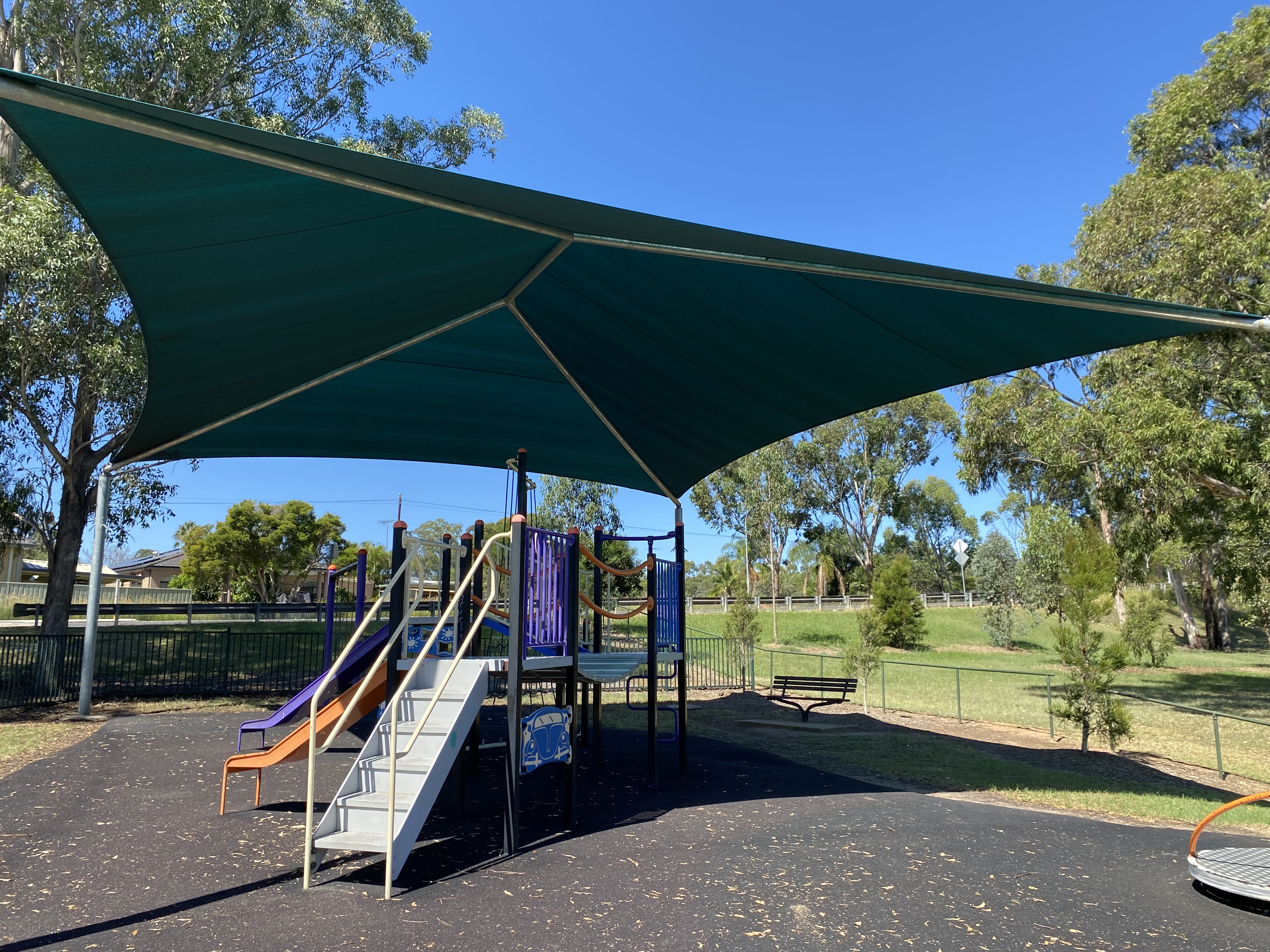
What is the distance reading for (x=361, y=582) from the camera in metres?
7.87

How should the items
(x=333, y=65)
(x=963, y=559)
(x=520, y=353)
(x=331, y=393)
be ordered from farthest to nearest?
(x=963, y=559) → (x=333, y=65) → (x=331, y=393) → (x=520, y=353)

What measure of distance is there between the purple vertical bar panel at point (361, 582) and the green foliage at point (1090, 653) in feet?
32.5

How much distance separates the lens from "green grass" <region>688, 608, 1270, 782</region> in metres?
14.9

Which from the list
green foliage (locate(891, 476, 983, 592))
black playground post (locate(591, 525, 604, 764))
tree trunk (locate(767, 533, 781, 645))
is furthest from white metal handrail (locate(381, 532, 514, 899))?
green foliage (locate(891, 476, 983, 592))

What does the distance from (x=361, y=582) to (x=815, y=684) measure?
429 inches

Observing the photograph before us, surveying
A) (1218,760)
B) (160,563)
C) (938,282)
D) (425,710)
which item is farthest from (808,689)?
(160,563)

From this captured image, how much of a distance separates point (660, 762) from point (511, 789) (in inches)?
166

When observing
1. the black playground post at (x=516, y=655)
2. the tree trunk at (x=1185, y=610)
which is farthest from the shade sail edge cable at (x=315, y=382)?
the tree trunk at (x=1185, y=610)

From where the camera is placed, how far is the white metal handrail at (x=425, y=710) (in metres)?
5.16

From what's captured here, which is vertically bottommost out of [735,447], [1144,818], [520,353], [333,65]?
[1144,818]

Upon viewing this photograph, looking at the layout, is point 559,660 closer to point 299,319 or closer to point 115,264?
point 299,319

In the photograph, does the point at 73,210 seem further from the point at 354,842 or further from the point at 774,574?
the point at 774,574

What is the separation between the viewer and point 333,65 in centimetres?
2003

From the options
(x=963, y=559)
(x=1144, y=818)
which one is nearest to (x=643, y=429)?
(x=1144, y=818)
